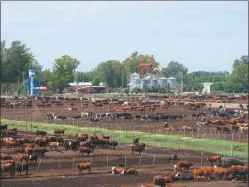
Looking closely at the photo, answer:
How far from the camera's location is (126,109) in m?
80.2

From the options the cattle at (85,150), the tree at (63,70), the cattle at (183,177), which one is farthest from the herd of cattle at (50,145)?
the tree at (63,70)

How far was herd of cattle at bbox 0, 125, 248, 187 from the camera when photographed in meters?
29.9

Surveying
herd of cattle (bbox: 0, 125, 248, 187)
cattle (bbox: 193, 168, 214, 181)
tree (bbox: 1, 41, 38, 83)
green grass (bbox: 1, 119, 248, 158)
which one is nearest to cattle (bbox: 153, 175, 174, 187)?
herd of cattle (bbox: 0, 125, 248, 187)

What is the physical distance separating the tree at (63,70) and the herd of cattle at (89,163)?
106 m

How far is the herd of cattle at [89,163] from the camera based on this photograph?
29938 mm

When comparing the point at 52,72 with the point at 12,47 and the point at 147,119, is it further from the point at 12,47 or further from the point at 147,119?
the point at 147,119

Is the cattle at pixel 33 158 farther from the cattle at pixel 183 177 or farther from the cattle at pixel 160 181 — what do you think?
the cattle at pixel 160 181

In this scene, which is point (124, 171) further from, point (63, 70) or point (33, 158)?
point (63, 70)

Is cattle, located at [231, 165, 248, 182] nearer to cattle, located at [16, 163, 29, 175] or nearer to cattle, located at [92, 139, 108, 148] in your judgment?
cattle, located at [16, 163, 29, 175]

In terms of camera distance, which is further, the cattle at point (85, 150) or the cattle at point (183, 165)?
the cattle at point (85, 150)

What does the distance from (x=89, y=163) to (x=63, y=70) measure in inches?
5098

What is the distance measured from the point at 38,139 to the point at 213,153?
1295 centimetres

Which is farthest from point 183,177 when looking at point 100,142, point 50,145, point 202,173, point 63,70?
point 63,70

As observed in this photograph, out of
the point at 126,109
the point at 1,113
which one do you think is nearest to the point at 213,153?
the point at 126,109
